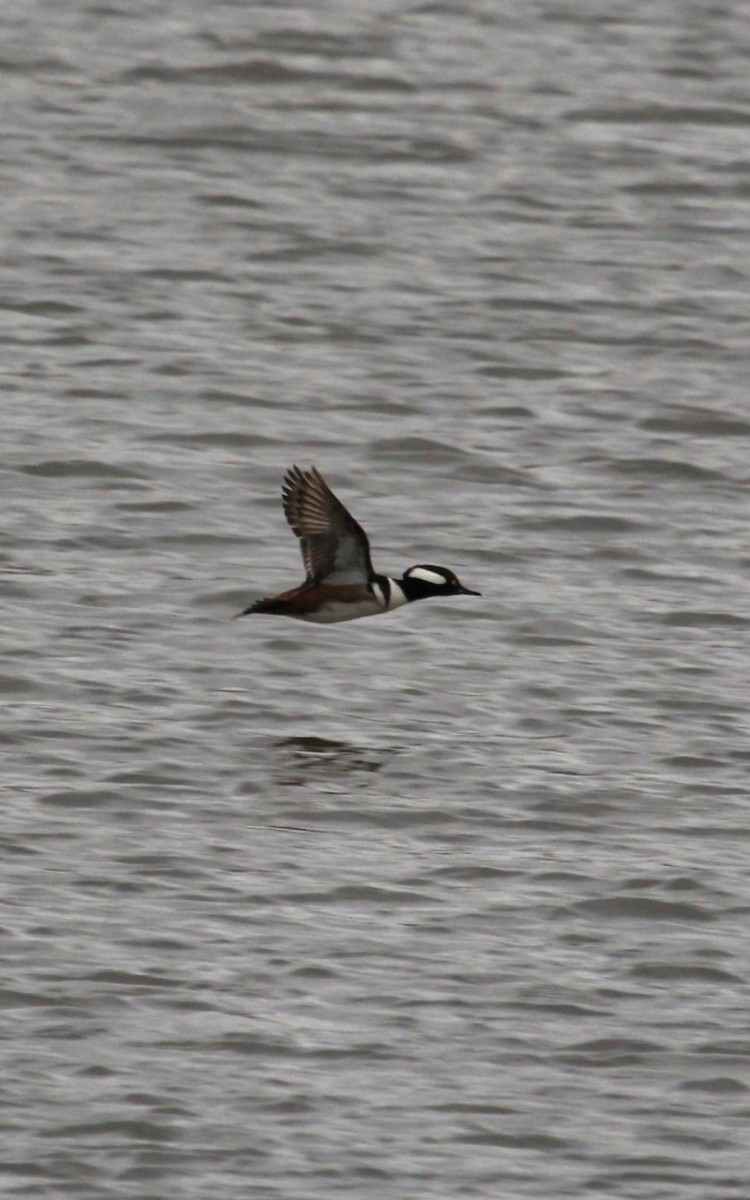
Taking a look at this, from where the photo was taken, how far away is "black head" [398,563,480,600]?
1216 centimetres

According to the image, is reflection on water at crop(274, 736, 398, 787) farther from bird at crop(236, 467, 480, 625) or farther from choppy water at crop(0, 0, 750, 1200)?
bird at crop(236, 467, 480, 625)

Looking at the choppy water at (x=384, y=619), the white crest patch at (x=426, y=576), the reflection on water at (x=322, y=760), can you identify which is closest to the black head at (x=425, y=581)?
the white crest patch at (x=426, y=576)

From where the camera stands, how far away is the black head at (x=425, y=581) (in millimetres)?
12164

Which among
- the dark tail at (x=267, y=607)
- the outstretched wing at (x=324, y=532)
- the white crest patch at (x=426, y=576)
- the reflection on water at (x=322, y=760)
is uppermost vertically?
the outstretched wing at (x=324, y=532)

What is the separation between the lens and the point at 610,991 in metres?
9.25

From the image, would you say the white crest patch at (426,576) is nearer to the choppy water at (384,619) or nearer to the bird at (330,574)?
the bird at (330,574)

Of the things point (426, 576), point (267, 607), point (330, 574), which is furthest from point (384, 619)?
point (267, 607)

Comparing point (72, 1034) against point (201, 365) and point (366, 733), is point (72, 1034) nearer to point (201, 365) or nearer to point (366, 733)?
point (366, 733)

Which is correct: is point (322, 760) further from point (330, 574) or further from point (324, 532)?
point (324, 532)

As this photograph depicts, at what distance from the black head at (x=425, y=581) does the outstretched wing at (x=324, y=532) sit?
253 millimetres

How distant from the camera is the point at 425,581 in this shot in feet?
40.1

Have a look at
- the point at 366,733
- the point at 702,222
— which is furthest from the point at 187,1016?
the point at 702,222

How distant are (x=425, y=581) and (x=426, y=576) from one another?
0.02 metres

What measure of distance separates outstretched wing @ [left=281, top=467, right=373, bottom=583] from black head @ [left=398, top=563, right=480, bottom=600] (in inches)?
10.0
